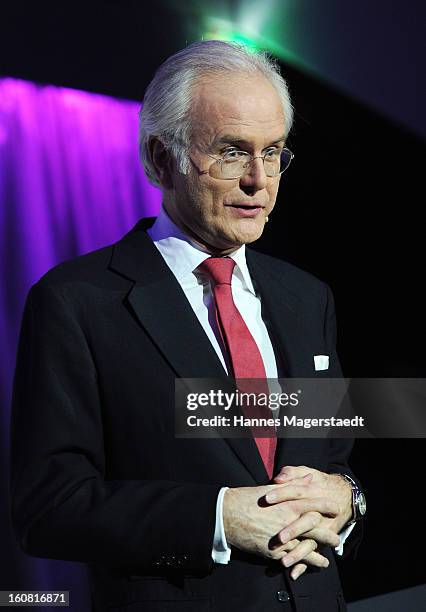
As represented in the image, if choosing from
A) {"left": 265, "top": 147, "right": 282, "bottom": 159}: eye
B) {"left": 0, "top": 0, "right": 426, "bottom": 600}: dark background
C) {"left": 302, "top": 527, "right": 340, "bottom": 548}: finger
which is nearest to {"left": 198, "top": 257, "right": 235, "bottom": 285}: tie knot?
{"left": 265, "top": 147, "right": 282, "bottom": 159}: eye

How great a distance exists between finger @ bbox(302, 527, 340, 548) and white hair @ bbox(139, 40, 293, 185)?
681 millimetres

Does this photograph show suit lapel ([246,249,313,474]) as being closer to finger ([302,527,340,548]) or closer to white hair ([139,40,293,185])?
finger ([302,527,340,548])

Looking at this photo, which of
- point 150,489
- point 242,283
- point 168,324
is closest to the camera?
point 150,489

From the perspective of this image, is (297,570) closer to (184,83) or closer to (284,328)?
(284,328)

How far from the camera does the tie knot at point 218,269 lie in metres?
1.47

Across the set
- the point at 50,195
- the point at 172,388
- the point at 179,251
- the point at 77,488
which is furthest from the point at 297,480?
the point at 50,195

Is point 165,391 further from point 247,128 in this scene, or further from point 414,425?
point 414,425

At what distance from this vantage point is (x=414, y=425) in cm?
244

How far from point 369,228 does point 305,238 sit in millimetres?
219

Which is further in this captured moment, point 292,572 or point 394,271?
point 394,271

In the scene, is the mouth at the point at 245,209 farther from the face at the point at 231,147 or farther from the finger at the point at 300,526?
the finger at the point at 300,526

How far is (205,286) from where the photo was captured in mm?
1491

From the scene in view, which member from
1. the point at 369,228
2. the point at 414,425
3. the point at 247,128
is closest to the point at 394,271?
the point at 369,228

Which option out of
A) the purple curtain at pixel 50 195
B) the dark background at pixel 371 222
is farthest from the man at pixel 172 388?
the dark background at pixel 371 222
